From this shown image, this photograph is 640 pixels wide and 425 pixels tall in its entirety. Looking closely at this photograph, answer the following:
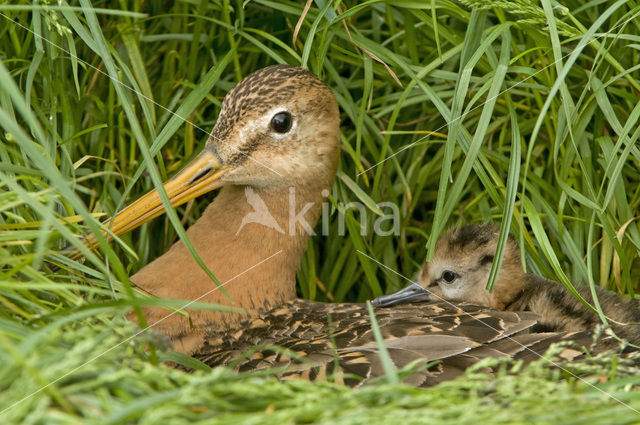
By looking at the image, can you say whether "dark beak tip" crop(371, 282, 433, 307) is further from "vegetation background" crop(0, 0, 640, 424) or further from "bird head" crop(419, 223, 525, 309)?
"vegetation background" crop(0, 0, 640, 424)

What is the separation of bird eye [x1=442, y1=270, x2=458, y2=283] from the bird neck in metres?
0.55

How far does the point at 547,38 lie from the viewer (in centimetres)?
267

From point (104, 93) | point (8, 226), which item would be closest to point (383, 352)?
point (8, 226)

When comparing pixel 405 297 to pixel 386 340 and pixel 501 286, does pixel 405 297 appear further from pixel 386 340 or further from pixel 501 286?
pixel 386 340

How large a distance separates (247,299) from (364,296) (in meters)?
0.86

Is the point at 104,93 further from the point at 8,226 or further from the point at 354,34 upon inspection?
the point at 8,226

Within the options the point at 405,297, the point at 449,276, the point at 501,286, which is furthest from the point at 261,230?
the point at 501,286

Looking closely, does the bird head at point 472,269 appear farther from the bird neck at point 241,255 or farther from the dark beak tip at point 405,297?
the bird neck at point 241,255

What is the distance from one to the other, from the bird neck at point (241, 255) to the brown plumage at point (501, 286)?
54 centimetres

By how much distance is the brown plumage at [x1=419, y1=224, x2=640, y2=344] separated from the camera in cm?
257

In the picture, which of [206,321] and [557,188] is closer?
[206,321]

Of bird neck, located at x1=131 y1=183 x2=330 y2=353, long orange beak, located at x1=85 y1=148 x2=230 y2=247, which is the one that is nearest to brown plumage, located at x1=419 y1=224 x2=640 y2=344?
bird neck, located at x1=131 y1=183 x2=330 y2=353

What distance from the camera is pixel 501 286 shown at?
2.82 metres

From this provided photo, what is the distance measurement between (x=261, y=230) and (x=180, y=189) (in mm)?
322
